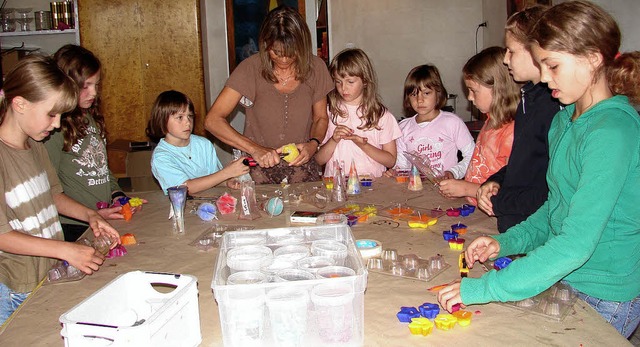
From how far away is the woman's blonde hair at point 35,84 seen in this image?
2174 millimetres

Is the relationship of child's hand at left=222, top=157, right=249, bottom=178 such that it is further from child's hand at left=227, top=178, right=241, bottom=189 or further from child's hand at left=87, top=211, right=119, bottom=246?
child's hand at left=87, top=211, right=119, bottom=246

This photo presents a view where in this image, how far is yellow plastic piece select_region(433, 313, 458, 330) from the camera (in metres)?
1.43

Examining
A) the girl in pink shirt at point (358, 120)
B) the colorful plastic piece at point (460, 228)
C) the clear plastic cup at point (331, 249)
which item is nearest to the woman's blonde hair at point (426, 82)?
the girl in pink shirt at point (358, 120)

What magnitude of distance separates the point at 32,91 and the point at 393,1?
5.56 m

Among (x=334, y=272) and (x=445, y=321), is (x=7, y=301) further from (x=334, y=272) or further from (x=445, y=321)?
(x=445, y=321)

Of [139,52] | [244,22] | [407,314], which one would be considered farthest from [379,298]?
[244,22]

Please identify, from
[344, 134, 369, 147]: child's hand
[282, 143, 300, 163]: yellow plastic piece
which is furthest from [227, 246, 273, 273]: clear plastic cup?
[344, 134, 369, 147]: child's hand

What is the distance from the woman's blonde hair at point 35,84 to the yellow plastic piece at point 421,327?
66.4 inches

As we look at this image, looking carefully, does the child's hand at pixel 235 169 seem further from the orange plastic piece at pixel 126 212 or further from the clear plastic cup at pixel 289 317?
the clear plastic cup at pixel 289 317

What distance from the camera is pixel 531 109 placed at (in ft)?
7.22

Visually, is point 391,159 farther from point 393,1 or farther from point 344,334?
point 393,1

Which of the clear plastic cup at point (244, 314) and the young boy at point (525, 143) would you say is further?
the young boy at point (525, 143)

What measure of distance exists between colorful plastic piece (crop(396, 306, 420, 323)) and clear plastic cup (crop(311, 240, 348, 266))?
24cm

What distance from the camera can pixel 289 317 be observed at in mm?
1347
